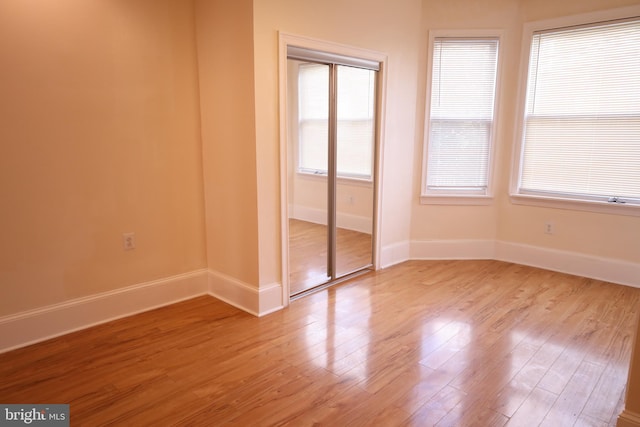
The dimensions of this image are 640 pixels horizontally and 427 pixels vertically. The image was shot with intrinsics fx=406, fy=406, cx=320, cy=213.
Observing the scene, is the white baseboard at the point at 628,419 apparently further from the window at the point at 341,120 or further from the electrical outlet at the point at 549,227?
the electrical outlet at the point at 549,227

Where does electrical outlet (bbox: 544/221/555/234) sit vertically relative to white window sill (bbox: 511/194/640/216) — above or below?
below

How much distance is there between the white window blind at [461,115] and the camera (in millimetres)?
4180

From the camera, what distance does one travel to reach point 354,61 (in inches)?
138

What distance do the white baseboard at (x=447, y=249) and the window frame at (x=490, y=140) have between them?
0.44 m

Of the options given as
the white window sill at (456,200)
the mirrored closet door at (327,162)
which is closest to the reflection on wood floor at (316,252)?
the mirrored closet door at (327,162)

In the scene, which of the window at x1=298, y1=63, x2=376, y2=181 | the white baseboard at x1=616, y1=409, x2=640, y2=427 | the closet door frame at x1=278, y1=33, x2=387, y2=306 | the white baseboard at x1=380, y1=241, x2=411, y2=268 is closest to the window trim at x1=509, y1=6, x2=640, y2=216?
→ the white baseboard at x1=380, y1=241, x2=411, y2=268

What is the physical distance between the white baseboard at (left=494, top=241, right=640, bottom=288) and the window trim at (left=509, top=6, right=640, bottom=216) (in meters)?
0.46

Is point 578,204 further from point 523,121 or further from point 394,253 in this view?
point 394,253

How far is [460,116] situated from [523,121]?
620 mm

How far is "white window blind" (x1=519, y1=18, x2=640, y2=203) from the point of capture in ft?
11.9

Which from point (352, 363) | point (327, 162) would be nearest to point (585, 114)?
point (327, 162)

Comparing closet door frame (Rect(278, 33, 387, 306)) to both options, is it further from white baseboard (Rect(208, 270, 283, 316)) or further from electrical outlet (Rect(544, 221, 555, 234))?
electrical outlet (Rect(544, 221, 555, 234))

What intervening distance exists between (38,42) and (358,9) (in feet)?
7.77

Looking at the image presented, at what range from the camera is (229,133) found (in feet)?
10.1
